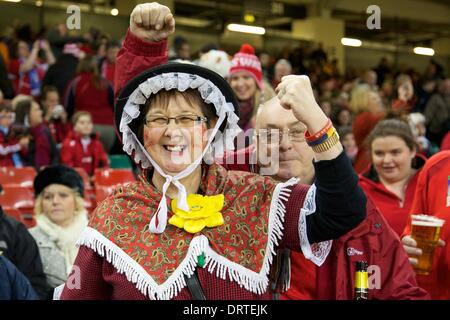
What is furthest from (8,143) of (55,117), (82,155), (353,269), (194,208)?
(194,208)

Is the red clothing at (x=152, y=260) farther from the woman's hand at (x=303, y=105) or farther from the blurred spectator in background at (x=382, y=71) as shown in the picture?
the blurred spectator in background at (x=382, y=71)

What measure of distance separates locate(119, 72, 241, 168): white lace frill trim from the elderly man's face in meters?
0.34

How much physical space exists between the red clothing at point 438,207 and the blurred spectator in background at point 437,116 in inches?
271

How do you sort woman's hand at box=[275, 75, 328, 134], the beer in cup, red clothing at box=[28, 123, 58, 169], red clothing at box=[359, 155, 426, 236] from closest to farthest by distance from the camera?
1. woman's hand at box=[275, 75, 328, 134]
2. the beer in cup
3. red clothing at box=[359, 155, 426, 236]
4. red clothing at box=[28, 123, 58, 169]

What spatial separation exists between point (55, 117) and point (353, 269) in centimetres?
571

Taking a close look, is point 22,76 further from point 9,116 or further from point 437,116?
point 437,116

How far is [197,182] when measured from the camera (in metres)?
1.87

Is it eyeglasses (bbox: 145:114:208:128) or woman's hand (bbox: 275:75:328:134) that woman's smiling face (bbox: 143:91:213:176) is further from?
woman's hand (bbox: 275:75:328:134)

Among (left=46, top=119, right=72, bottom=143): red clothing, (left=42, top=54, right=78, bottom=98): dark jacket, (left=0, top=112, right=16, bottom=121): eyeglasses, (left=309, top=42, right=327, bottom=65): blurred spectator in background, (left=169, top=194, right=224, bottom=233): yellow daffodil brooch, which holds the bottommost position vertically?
(left=169, top=194, right=224, bottom=233): yellow daffodil brooch

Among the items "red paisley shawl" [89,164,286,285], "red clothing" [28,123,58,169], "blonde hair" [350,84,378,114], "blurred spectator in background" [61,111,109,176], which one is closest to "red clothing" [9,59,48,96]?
"blurred spectator in background" [61,111,109,176]

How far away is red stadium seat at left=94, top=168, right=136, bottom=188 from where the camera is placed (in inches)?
236

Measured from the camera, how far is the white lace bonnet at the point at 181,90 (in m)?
1.81

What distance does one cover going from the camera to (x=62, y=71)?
830 centimetres
